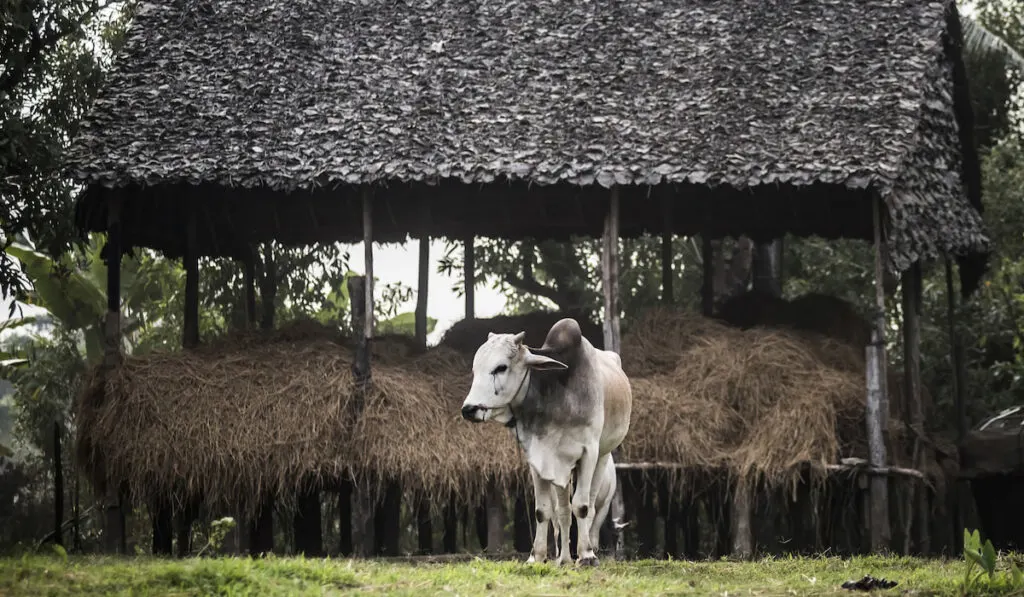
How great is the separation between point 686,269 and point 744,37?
1059cm

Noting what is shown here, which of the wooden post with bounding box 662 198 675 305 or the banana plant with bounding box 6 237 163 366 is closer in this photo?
the wooden post with bounding box 662 198 675 305

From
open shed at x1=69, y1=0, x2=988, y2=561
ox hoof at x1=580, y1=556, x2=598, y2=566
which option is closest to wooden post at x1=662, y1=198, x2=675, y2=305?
open shed at x1=69, y1=0, x2=988, y2=561

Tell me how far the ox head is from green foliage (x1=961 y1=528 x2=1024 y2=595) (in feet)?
9.87

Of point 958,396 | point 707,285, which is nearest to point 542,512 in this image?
point 707,285

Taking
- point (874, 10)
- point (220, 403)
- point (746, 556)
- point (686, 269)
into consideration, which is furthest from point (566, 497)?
point (686, 269)

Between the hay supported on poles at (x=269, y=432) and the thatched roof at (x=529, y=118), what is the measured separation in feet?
6.32

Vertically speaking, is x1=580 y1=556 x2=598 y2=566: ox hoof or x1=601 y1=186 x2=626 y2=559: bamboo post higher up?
x1=601 y1=186 x2=626 y2=559: bamboo post

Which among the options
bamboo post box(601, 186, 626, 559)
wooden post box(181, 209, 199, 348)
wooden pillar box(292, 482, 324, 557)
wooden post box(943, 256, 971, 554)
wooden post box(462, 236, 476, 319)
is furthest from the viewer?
wooden post box(462, 236, 476, 319)

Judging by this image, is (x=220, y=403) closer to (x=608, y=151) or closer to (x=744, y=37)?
(x=608, y=151)

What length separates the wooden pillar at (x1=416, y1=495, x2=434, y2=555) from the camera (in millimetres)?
17422

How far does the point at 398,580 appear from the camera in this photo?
969 cm

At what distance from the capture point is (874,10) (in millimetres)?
17250

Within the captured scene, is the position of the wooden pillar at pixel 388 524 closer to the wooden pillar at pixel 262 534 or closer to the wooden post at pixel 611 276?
the wooden pillar at pixel 262 534

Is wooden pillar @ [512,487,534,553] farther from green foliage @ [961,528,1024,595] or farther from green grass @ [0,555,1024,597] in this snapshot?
green foliage @ [961,528,1024,595]
